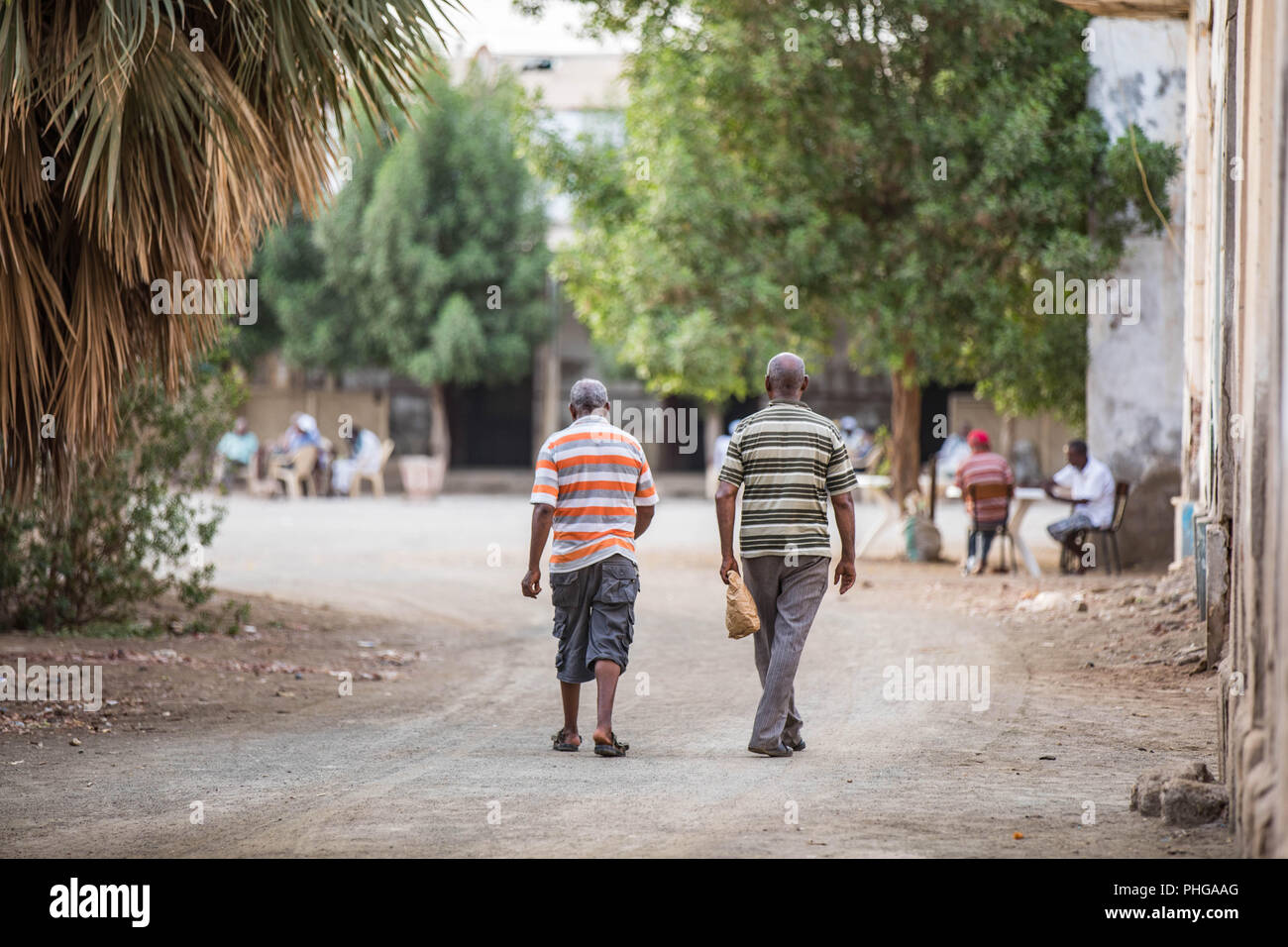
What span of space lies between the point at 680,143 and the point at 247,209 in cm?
843

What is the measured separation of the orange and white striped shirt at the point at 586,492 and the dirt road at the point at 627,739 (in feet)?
3.22

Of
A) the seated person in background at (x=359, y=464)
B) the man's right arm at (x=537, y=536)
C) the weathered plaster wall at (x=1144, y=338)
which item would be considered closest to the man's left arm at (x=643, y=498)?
the man's right arm at (x=537, y=536)

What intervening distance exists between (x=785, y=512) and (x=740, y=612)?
52 cm

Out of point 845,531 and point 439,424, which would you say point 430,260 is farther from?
point 845,531

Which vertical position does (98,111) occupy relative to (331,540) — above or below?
above

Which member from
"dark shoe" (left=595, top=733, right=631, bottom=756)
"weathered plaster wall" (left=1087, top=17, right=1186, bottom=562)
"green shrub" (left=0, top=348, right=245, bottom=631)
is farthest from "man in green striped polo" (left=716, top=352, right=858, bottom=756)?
"weathered plaster wall" (left=1087, top=17, right=1186, bottom=562)

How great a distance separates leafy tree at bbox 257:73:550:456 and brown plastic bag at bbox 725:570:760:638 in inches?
958

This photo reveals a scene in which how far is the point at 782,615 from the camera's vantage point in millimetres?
6871

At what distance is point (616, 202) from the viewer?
1734cm

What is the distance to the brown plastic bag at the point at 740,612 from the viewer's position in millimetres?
6672

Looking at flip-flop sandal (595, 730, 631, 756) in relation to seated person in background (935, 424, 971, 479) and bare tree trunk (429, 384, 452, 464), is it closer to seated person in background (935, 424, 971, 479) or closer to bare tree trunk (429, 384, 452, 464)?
seated person in background (935, 424, 971, 479)
